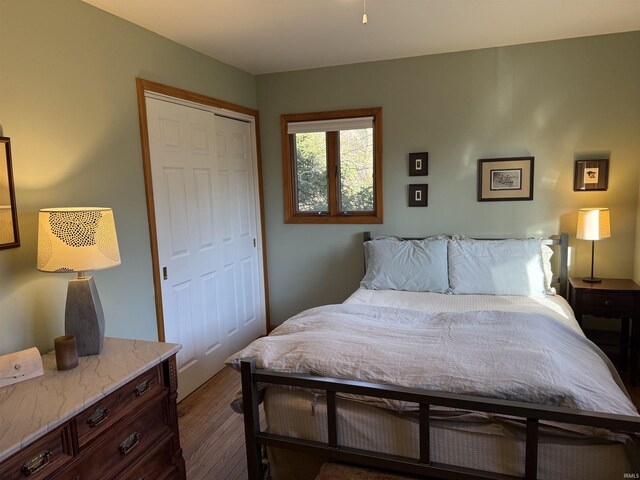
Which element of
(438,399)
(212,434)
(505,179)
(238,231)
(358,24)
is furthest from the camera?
(238,231)

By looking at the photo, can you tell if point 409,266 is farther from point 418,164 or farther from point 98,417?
point 98,417

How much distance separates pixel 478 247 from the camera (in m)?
3.21

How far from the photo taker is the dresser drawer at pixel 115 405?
1.54 meters

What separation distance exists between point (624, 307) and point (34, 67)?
3.68 meters

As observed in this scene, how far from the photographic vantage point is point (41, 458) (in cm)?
137

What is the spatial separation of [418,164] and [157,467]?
2748mm

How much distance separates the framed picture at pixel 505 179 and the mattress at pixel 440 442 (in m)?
2.23

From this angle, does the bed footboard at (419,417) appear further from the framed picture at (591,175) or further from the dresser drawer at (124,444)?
the framed picture at (591,175)

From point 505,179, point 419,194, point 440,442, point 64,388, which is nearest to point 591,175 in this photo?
point 505,179

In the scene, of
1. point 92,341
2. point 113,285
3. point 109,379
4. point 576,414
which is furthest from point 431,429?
point 113,285

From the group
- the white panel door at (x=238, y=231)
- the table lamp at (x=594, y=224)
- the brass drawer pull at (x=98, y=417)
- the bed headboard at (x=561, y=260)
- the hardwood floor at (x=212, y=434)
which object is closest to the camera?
the brass drawer pull at (x=98, y=417)

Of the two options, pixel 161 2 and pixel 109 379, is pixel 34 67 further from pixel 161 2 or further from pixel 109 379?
pixel 109 379

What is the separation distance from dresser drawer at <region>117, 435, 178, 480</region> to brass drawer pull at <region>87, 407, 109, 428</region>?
0.91 feet

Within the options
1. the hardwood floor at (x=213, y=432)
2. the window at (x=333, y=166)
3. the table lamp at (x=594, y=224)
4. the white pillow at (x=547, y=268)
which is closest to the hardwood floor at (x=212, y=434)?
the hardwood floor at (x=213, y=432)
